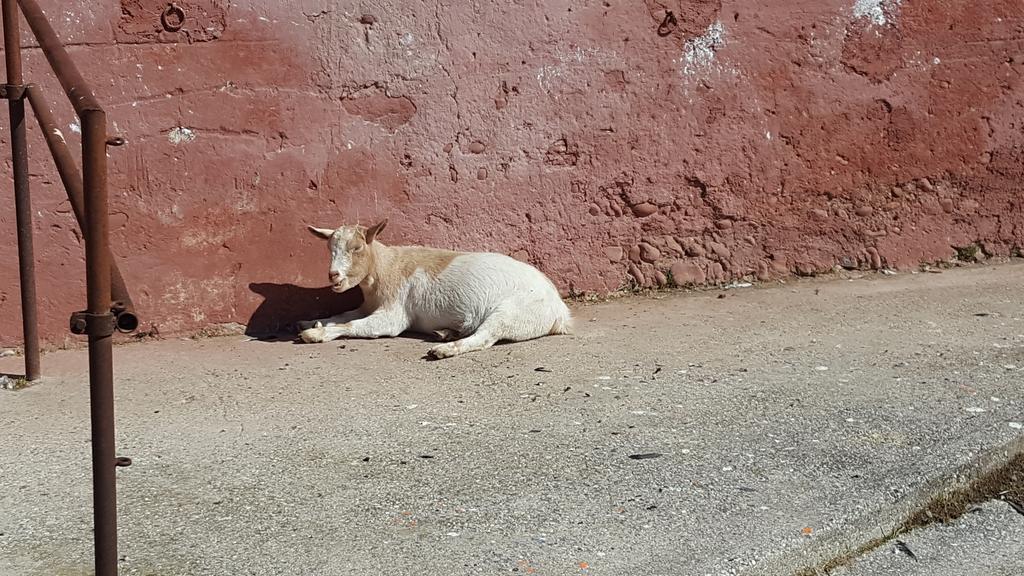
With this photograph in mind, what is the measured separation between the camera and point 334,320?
221 inches

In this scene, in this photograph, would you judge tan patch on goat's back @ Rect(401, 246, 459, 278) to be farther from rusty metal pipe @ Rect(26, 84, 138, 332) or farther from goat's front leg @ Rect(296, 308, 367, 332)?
rusty metal pipe @ Rect(26, 84, 138, 332)

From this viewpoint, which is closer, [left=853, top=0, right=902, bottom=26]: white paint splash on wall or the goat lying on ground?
the goat lying on ground

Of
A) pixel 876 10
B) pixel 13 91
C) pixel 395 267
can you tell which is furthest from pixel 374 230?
pixel 876 10

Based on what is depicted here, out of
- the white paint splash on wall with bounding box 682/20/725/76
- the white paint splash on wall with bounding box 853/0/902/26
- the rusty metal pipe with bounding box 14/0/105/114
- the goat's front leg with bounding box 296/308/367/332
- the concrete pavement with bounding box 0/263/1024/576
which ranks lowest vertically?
the concrete pavement with bounding box 0/263/1024/576

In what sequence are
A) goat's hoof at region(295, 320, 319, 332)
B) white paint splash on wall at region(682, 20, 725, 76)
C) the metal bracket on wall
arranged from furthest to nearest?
1. white paint splash on wall at region(682, 20, 725, 76)
2. goat's hoof at region(295, 320, 319, 332)
3. the metal bracket on wall

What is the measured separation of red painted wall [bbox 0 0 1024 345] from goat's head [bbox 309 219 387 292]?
0.21 meters

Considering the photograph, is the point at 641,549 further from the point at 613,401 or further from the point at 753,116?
the point at 753,116

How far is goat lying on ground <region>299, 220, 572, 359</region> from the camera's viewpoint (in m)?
5.30

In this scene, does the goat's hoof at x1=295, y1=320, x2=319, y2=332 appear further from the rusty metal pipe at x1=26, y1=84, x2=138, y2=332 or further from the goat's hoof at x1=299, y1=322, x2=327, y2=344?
the rusty metal pipe at x1=26, y1=84, x2=138, y2=332

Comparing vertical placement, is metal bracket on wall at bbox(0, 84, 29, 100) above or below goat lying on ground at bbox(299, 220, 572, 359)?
above

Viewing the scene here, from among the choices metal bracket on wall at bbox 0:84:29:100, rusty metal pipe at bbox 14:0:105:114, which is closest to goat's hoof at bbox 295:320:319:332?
metal bracket on wall at bbox 0:84:29:100

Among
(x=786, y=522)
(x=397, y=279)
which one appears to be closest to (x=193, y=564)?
(x=786, y=522)

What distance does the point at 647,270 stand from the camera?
20.4ft

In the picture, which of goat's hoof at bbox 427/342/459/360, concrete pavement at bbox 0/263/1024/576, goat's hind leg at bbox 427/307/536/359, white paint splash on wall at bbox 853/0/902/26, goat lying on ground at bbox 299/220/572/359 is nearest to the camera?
concrete pavement at bbox 0/263/1024/576
